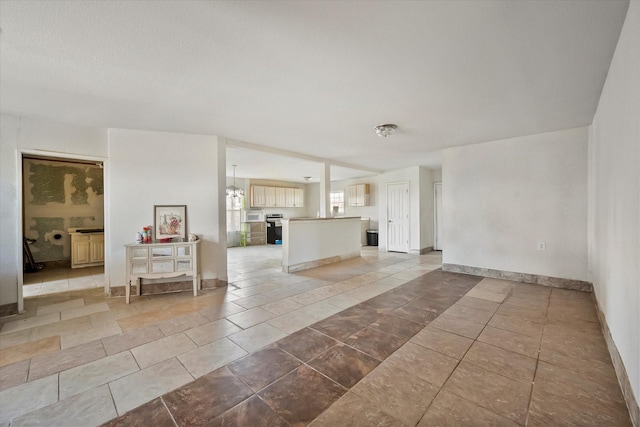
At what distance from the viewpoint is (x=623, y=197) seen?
180 centimetres

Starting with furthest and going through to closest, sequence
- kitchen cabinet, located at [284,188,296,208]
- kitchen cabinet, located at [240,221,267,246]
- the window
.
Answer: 1. kitchen cabinet, located at [284,188,296,208]
2. the window
3. kitchen cabinet, located at [240,221,267,246]

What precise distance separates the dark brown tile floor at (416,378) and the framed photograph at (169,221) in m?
2.61

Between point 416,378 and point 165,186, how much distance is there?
400 centimetres

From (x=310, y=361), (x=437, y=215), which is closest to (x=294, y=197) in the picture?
(x=437, y=215)

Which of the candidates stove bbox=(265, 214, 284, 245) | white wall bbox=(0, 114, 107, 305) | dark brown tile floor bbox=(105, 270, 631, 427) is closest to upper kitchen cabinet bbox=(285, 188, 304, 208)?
stove bbox=(265, 214, 284, 245)

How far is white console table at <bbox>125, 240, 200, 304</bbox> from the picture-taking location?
11.3 ft

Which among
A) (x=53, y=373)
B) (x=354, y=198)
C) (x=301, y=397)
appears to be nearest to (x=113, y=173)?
(x=53, y=373)

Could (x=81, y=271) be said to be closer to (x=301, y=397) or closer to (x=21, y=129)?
(x=21, y=129)

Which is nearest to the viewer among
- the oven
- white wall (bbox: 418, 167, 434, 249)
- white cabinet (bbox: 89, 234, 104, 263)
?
white cabinet (bbox: 89, 234, 104, 263)

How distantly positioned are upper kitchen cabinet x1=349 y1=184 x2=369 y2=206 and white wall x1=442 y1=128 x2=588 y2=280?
4050 millimetres

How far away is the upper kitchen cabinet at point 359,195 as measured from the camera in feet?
29.7

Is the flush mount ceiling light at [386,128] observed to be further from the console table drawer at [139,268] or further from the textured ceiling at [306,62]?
the console table drawer at [139,268]

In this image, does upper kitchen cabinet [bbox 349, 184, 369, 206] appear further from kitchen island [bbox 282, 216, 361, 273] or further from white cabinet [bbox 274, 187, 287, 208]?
white cabinet [bbox 274, 187, 287, 208]

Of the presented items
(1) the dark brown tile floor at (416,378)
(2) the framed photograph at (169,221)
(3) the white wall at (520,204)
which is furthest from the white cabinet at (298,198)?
(1) the dark brown tile floor at (416,378)
